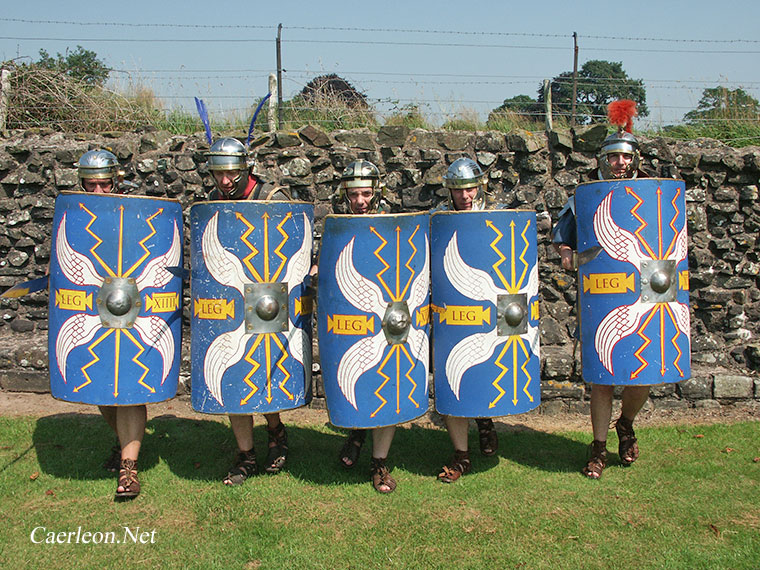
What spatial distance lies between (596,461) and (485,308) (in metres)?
1.16

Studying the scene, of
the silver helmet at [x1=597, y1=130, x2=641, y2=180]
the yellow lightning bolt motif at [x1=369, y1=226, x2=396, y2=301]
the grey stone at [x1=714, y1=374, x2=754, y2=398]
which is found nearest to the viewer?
the yellow lightning bolt motif at [x1=369, y1=226, x2=396, y2=301]

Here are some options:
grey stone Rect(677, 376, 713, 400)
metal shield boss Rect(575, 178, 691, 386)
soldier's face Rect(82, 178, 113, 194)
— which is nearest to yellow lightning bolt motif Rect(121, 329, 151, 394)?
soldier's face Rect(82, 178, 113, 194)

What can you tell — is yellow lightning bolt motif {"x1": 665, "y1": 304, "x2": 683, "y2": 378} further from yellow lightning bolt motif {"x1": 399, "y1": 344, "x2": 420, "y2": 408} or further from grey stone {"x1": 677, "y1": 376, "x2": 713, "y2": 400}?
grey stone {"x1": 677, "y1": 376, "x2": 713, "y2": 400}

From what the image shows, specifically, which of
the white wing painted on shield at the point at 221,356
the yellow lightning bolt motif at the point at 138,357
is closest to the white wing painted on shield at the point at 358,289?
the white wing painted on shield at the point at 221,356

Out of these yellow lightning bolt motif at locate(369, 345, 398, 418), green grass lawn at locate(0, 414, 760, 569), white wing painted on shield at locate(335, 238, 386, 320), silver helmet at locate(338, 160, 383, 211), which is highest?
silver helmet at locate(338, 160, 383, 211)

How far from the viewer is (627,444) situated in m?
4.02

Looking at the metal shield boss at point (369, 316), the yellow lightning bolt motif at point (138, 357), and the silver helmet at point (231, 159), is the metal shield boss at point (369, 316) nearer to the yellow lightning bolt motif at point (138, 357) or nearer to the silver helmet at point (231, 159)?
the silver helmet at point (231, 159)

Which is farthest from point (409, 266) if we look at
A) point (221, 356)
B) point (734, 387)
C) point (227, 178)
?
point (734, 387)

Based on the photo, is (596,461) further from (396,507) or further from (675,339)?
(396,507)

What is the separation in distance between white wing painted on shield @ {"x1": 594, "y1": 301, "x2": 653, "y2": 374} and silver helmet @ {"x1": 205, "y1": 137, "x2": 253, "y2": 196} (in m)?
2.16

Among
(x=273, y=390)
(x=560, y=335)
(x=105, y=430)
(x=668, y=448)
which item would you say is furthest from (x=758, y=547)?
(x=105, y=430)

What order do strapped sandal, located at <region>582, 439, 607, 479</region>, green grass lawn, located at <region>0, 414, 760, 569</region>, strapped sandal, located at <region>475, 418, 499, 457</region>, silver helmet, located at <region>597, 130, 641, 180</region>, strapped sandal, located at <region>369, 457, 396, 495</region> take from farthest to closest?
strapped sandal, located at <region>475, 418, 499, 457</region>
silver helmet, located at <region>597, 130, 641, 180</region>
strapped sandal, located at <region>582, 439, 607, 479</region>
strapped sandal, located at <region>369, 457, 396, 495</region>
green grass lawn, located at <region>0, 414, 760, 569</region>

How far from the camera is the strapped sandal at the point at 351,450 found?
158 inches

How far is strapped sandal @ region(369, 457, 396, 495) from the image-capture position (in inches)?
144
